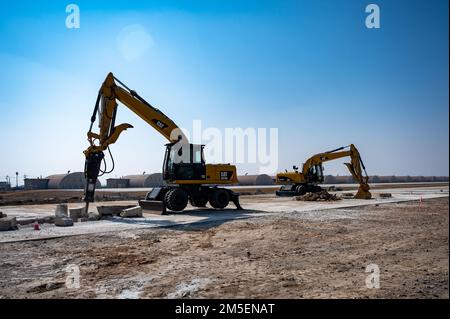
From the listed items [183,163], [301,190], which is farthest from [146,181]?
[183,163]

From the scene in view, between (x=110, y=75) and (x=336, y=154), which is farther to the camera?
(x=336, y=154)

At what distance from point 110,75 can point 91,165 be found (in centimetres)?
375

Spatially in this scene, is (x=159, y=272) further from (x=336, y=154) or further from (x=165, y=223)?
(x=336, y=154)

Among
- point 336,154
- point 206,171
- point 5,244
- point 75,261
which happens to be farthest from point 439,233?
point 336,154

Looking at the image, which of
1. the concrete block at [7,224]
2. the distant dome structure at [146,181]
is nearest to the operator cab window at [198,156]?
the concrete block at [7,224]

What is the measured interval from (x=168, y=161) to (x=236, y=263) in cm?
1014

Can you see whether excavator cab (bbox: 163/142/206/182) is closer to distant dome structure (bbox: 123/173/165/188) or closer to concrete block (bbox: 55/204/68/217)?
concrete block (bbox: 55/204/68/217)

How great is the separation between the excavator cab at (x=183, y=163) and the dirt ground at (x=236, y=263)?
211 inches

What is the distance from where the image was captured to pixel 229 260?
6605mm

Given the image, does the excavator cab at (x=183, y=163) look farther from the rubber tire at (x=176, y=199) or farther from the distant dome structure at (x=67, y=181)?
the distant dome structure at (x=67, y=181)

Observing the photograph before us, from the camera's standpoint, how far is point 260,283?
506 centimetres

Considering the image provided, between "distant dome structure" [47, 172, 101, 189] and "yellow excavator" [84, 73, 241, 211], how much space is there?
153 feet

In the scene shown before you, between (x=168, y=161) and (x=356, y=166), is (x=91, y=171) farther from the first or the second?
(x=356, y=166)

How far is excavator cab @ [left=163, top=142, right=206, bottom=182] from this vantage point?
15.6 m
